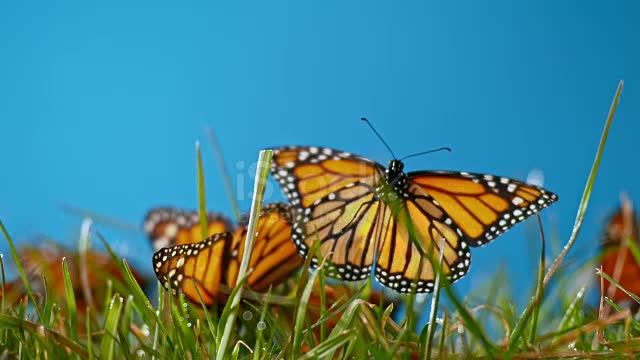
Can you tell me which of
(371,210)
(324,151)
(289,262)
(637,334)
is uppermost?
(324,151)

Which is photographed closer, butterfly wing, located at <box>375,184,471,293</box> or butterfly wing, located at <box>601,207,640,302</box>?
butterfly wing, located at <box>375,184,471,293</box>

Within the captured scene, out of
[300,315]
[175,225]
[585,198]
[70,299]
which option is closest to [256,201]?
[300,315]

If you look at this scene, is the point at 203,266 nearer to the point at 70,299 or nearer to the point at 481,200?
the point at 70,299

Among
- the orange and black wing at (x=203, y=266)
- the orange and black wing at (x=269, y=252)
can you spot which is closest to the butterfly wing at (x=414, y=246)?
the orange and black wing at (x=269, y=252)

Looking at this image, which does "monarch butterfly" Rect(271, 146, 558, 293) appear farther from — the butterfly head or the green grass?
the green grass

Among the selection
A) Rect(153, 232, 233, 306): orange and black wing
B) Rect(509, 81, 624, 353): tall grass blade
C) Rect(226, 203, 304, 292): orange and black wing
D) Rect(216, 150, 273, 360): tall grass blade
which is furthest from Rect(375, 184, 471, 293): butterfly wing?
Rect(216, 150, 273, 360): tall grass blade

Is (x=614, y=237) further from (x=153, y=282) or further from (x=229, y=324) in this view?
(x=229, y=324)

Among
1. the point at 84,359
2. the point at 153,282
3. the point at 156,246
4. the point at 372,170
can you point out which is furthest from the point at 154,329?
the point at 156,246
